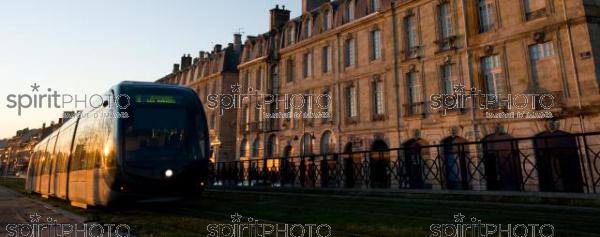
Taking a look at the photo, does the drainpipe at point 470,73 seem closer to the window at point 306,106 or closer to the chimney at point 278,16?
the window at point 306,106

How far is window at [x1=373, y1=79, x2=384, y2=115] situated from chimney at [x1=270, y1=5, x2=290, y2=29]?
12339 mm

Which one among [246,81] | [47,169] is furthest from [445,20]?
[47,169]

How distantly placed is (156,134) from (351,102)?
1766cm

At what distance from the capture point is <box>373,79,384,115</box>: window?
23562mm

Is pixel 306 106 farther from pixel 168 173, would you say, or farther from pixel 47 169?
pixel 168 173

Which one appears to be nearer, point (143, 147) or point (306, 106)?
point (143, 147)

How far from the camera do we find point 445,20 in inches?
821

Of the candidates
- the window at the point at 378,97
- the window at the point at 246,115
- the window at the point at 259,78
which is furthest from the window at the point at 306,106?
the window at the point at 246,115

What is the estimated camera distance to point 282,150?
2962cm

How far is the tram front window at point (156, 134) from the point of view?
876 cm

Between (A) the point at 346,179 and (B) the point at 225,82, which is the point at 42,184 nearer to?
(A) the point at 346,179

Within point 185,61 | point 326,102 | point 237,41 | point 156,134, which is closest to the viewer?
point 156,134

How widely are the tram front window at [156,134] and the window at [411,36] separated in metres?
15.5

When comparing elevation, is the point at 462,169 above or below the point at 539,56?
below
